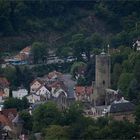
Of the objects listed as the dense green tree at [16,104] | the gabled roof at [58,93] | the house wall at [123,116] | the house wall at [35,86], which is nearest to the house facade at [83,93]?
the gabled roof at [58,93]

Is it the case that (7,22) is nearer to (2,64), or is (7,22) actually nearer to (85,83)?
(2,64)

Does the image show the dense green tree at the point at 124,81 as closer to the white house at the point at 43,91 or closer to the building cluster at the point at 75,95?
the building cluster at the point at 75,95

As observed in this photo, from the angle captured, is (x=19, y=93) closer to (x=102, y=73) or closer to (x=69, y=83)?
(x=69, y=83)

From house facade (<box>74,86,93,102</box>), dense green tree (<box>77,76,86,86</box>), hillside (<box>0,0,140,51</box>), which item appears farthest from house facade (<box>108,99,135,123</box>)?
hillside (<box>0,0,140,51</box>)

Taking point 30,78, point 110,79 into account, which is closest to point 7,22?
point 30,78

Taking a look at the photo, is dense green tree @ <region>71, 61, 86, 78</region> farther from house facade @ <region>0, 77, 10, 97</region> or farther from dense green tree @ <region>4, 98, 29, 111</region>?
dense green tree @ <region>4, 98, 29, 111</region>

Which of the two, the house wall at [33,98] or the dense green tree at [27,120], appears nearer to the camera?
the dense green tree at [27,120]
